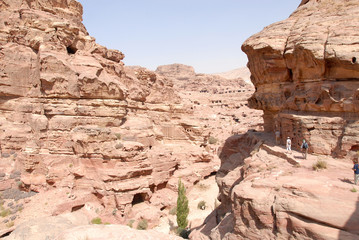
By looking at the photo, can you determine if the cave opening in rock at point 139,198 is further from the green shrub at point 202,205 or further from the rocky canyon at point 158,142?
the green shrub at point 202,205

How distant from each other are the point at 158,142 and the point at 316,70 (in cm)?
1622

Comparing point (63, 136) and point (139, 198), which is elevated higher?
point (63, 136)

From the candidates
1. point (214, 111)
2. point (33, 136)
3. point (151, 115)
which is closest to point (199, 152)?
point (151, 115)

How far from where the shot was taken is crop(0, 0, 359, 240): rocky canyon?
7.33 meters

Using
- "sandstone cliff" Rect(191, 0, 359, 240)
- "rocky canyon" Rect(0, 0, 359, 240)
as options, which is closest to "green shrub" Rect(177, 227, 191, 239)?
"rocky canyon" Rect(0, 0, 359, 240)

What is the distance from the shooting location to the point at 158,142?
23891 millimetres

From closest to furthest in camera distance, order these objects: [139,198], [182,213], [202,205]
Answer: [182,213] → [139,198] → [202,205]

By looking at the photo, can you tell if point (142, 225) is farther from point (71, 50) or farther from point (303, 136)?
point (71, 50)

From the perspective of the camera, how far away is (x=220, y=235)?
8781 mm

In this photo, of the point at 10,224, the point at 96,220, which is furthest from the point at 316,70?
the point at 10,224

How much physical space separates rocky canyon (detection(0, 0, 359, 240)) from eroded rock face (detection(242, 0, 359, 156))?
0.18ft

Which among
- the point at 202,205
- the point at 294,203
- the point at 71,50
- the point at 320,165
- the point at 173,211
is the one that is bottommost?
the point at 202,205

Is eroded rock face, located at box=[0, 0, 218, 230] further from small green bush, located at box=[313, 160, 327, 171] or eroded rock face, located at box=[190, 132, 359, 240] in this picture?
small green bush, located at box=[313, 160, 327, 171]

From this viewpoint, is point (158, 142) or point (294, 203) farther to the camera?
point (158, 142)
